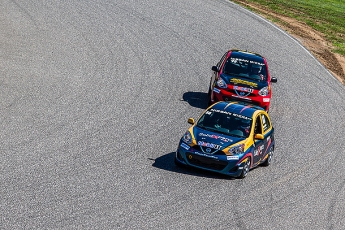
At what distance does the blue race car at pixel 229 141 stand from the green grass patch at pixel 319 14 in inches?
676

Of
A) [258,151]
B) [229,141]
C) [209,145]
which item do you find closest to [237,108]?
[258,151]

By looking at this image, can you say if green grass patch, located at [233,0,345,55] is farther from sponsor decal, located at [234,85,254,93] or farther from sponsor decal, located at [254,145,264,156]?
sponsor decal, located at [254,145,264,156]

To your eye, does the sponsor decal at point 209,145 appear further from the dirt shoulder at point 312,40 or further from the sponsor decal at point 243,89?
the dirt shoulder at point 312,40

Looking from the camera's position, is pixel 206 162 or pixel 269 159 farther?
pixel 269 159

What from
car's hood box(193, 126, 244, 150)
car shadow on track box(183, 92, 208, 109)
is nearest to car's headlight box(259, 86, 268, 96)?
car shadow on track box(183, 92, 208, 109)

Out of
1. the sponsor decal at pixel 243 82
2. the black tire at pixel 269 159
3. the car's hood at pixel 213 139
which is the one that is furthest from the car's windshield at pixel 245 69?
the car's hood at pixel 213 139

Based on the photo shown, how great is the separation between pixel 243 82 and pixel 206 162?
7159 mm

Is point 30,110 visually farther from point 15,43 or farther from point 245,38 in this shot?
point 245,38

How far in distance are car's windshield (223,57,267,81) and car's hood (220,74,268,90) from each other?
22 centimetres

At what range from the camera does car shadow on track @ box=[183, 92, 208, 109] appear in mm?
24845

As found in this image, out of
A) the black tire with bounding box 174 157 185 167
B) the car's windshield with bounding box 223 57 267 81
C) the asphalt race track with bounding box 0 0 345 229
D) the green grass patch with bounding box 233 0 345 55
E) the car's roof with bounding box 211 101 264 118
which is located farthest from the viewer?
the green grass patch with bounding box 233 0 345 55

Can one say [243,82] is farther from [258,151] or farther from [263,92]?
[258,151]

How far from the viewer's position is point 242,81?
953 inches

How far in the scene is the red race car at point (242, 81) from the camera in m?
23.9
